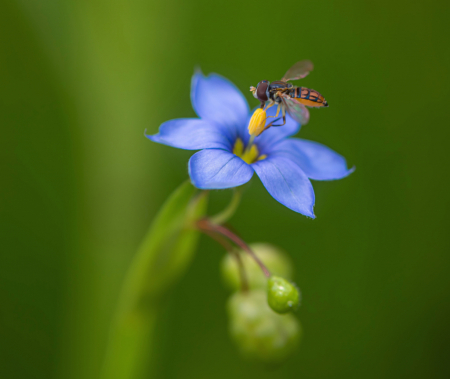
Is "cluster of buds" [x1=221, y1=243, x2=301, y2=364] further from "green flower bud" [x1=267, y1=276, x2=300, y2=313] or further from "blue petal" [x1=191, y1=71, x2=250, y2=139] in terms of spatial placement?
"blue petal" [x1=191, y1=71, x2=250, y2=139]

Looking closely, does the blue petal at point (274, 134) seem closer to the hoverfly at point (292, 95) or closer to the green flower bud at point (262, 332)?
the hoverfly at point (292, 95)

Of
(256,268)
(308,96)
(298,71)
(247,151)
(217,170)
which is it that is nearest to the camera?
(217,170)

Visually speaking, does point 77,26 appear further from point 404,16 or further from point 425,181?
point 425,181

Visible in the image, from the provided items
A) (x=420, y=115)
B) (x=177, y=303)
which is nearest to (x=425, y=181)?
(x=420, y=115)

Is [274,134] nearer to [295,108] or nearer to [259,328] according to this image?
[295,108]

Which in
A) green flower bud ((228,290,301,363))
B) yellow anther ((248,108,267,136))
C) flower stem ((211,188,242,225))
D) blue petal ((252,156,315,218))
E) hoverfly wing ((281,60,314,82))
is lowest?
green flower bud ((228,290,301,363))

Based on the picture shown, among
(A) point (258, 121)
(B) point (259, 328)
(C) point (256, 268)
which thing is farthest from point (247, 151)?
(B) point (259, 328)

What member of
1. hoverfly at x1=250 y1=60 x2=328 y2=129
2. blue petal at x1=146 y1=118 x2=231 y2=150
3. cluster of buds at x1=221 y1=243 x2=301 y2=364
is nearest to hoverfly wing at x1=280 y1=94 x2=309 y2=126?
hoverfly at x1=250 y1=60 x2=328 y2=129
